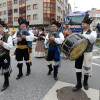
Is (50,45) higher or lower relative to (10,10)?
lower

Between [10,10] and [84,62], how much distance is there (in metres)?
44.3

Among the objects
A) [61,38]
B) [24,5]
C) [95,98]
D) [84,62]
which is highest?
[24,5]

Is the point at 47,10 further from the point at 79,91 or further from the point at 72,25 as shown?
the point at 79,91

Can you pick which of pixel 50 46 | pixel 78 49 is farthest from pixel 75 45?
pixel 50 46

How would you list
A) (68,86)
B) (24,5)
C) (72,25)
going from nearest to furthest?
(68,86)
(72,25)
(24,5)

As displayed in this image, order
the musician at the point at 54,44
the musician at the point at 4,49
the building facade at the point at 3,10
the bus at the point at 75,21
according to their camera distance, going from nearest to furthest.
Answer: the musician at the point at 4,49 < the musician at the point at 54,44 < the bus at the point at 75,21 < the building facade at the point at 3,10

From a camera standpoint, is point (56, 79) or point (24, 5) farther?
point (24, 5)

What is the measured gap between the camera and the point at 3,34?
285 cm

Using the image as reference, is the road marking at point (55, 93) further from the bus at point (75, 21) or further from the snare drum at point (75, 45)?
the bus at point (75, 21)

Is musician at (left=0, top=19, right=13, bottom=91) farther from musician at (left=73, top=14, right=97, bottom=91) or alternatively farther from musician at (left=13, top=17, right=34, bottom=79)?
musician at (left=73, top=14, right=97, bottom=91)

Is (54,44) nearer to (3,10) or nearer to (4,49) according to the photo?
(4,49)

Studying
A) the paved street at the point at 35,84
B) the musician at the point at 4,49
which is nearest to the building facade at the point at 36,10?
the paved street at the point at 35,84

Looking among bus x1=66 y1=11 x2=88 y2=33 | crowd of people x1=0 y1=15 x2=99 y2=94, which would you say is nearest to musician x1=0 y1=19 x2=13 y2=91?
crowd of people x1=0 y1=15 x2=99 y2=94

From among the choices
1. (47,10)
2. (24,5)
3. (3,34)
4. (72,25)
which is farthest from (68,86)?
(24,5)
